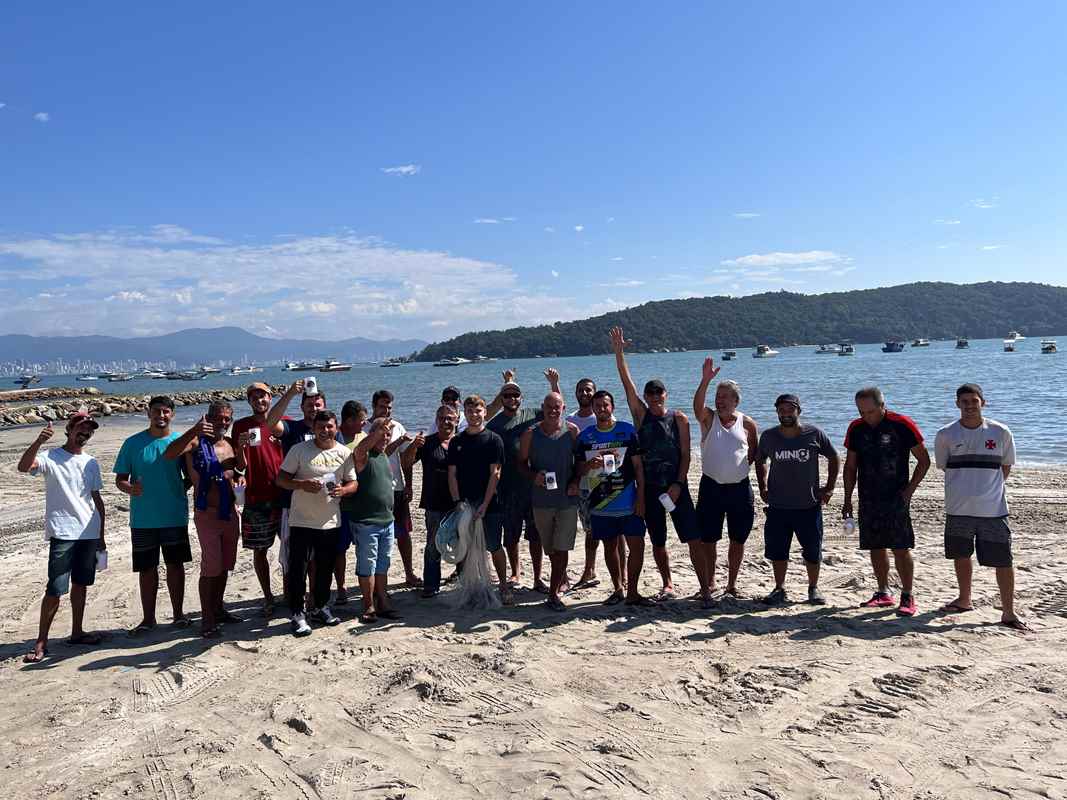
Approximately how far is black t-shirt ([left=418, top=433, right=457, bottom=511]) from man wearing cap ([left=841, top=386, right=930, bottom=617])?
3684mm

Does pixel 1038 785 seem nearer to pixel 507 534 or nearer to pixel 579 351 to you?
pixel 507 534

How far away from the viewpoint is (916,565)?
721 cm

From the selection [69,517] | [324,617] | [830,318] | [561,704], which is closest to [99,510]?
[69,517]

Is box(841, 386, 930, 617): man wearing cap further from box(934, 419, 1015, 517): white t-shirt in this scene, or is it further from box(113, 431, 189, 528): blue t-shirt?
box(113, 431, 189, 528): blue t-shirt

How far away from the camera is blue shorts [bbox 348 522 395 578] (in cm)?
573

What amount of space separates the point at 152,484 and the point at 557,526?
351cm

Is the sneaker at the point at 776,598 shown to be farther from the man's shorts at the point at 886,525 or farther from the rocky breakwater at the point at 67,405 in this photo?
the rocky breakwater at the point at 67,405

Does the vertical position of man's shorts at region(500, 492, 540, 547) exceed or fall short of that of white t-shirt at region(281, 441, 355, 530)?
it falls short

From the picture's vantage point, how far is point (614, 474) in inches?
238

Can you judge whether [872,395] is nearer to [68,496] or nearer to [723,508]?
[723,508]

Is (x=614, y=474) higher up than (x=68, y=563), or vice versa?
(x=614, y=474)

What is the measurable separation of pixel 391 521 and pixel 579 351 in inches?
6044

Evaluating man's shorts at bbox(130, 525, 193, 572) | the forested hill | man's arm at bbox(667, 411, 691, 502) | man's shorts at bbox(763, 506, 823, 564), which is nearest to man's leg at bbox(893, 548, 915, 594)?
man's shorts at bbox(763, 506, 823, 564)

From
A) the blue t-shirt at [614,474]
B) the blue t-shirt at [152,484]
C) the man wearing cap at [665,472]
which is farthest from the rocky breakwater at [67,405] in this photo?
the man wearing cap at [665,472]
